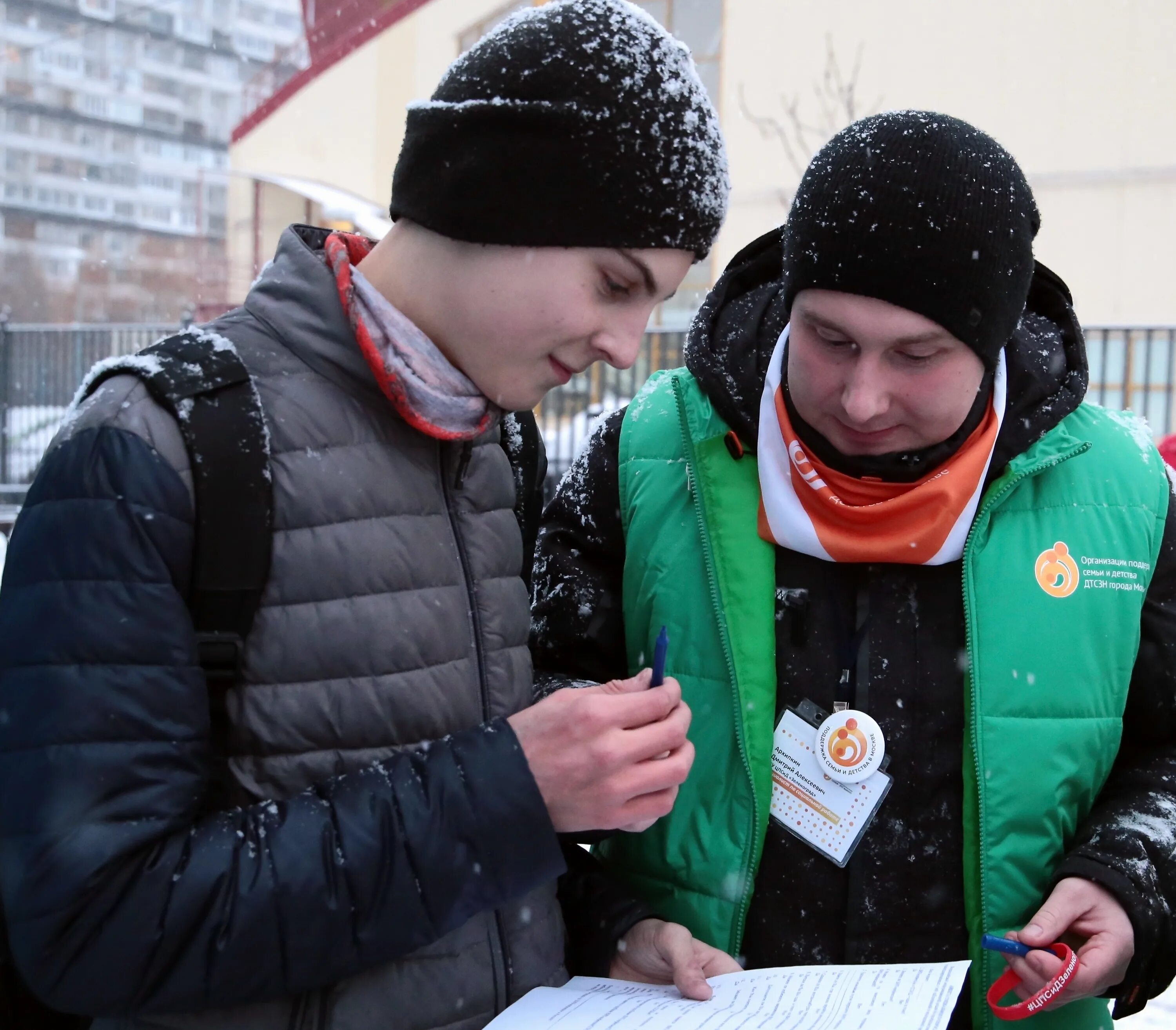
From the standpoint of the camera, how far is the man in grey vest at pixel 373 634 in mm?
1027

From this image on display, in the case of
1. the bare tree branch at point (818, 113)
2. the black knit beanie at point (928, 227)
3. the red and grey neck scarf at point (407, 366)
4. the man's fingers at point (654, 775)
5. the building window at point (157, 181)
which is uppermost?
the building window at point (157, 181)

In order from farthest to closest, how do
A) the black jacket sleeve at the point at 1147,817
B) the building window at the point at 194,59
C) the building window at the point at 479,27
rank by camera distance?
the building window at the point at 194,59
the building window at the point at 479,27
the black jacket sleeve at the point at 1147,817

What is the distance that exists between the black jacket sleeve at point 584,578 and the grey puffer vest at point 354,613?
0.45 meters

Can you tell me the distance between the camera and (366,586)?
1201mm

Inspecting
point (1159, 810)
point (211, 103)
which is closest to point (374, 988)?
point (1159, 810)

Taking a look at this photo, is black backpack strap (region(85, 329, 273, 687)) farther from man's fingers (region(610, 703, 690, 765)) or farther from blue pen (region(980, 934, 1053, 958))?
blue pen (region(980, 934, 1053, 958))

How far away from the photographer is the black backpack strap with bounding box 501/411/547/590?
61.9 inches

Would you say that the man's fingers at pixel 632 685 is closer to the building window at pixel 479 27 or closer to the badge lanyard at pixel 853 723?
the badge lanyard at pixel 853 723

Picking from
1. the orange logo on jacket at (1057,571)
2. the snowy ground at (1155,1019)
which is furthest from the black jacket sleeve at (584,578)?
→ the snowy ground at (1155,1019)

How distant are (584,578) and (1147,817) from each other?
864 millimetres

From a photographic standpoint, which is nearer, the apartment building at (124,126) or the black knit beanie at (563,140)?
the black knit beanie at (563,140)

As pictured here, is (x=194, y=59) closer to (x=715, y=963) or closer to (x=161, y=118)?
(x=161, y=118)

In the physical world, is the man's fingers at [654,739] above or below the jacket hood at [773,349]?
below

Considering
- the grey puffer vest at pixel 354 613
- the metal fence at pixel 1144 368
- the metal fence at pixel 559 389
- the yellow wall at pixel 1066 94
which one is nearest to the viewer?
the grey puffer vest at pixel 354 613
